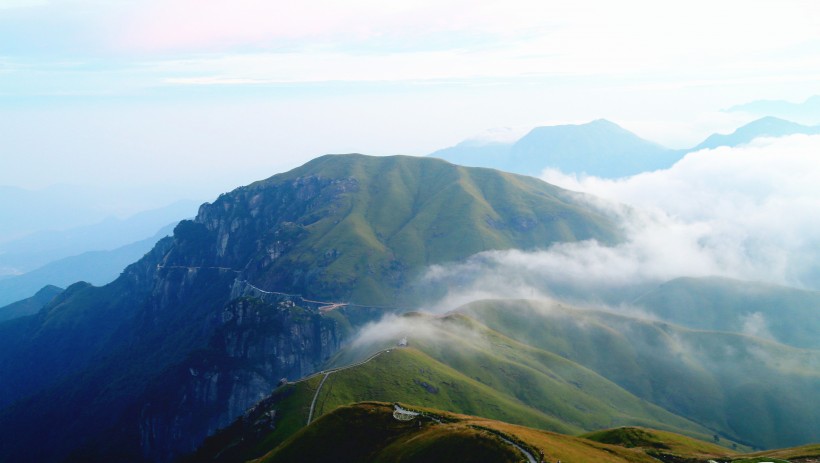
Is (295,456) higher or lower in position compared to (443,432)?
lower

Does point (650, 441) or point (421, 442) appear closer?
point (421, 442)

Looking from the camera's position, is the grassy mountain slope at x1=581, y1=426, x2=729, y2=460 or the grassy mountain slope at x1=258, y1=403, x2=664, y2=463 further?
the grassy mountain slope at x1=581, y1=426, x2=729, y2=460

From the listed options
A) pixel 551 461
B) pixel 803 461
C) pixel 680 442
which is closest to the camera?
pixel 551 461

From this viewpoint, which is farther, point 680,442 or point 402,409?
point 680,442

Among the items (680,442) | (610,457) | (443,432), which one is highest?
(443,432)

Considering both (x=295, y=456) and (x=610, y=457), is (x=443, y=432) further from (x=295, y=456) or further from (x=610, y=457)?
(x=295, y=456)

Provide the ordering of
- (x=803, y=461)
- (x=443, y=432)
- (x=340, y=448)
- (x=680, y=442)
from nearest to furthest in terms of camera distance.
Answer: (x=803, y=461), (x=443, y=432), (x=340, y=448), (x=680, y=442)

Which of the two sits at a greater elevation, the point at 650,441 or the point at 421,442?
the point at 421,442

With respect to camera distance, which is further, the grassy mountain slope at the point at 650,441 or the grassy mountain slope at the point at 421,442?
the grassy mountain slope at the point at 650,441

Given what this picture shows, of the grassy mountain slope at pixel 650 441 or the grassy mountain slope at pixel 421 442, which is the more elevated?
the grassy mountain slope at pixel 421 442

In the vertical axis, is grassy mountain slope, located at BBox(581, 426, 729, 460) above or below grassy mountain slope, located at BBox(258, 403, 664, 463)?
below

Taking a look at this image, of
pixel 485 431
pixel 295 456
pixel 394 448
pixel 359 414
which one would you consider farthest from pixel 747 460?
pixel 295 456
